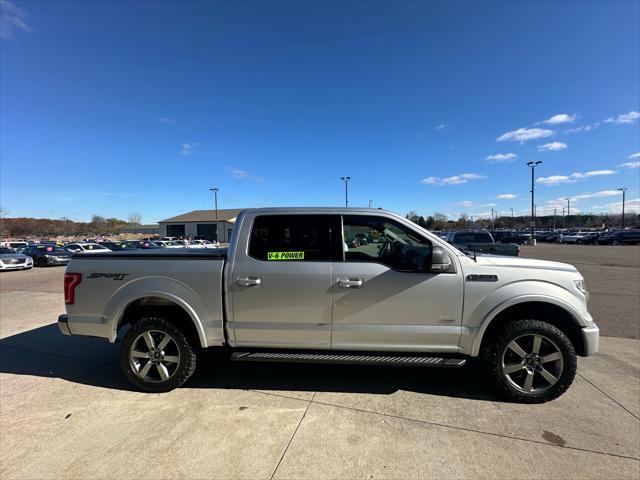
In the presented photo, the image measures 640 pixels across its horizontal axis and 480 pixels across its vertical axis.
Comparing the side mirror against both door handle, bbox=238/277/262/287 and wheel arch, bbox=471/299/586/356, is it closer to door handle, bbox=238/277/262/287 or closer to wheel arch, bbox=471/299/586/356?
wheel arch, bbox=471/299/586/356

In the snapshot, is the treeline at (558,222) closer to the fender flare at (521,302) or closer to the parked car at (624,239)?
the parked car at (624,239)

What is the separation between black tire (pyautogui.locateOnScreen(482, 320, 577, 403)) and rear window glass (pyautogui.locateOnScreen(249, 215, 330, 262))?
1916 millimetres

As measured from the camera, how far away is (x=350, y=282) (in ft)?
10.6

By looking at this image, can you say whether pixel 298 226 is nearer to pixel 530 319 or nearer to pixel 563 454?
pixel 530 319

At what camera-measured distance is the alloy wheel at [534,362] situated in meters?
3.22

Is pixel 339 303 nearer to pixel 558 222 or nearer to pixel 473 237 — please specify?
pixel 473 237

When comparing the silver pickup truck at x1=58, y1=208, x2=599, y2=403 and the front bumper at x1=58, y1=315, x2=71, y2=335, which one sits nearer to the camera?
the silver pickup truck at x1=58, y1=208, x2=599, y2=403

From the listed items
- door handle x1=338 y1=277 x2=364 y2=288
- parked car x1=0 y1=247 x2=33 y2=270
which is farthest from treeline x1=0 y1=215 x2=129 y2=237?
door handle x1=338 y1=277 x2=364 y2=288

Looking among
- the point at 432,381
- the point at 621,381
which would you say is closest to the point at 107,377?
the point at 432,381

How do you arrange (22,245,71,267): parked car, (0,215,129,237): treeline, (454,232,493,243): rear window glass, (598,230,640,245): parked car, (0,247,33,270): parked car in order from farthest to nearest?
1. (0,215,129,237): treeline
2. (598,230,640,245): parked car
3. (22,245,71,267): parked car
4. (0,247,33,270): parked car
5. (454,232,493,243): rear window glass

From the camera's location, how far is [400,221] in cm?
344

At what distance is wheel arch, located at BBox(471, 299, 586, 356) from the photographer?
3.27m

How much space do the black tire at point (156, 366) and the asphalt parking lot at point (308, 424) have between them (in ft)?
0.45

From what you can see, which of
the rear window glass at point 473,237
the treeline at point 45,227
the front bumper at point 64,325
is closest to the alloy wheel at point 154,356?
the front bumper at point 64,325
